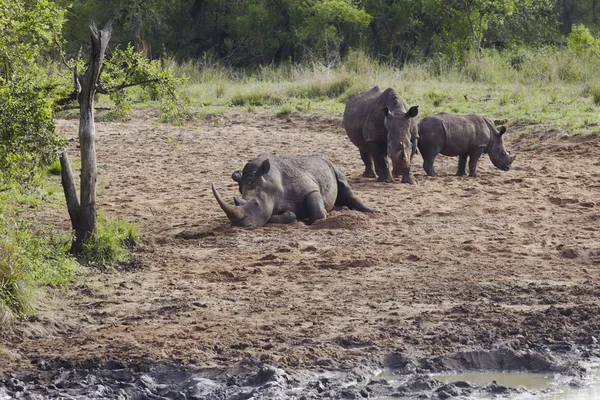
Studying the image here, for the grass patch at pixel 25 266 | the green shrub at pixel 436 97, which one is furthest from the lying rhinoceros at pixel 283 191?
the green shrub at pixel 436 97

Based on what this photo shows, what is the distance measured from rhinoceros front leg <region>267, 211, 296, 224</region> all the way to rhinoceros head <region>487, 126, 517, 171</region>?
4.81 meters

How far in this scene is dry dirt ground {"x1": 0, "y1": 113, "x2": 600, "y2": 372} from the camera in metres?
7.58

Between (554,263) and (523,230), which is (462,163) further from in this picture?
(554,263)

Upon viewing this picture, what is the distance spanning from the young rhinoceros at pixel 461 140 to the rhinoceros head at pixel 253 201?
4.03m

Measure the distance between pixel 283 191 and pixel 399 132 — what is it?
2951 millimetres

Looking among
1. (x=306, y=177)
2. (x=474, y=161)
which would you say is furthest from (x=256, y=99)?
(x=306, y=177)

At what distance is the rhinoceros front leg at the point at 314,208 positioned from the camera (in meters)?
Answer: 11.8

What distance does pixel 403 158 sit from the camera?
1404 cm

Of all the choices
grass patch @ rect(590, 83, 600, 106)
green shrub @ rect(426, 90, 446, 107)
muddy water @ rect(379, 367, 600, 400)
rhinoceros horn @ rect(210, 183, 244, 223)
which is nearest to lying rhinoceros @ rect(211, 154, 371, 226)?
rhinoceros horn @ rect(210, 183, 244, 223)

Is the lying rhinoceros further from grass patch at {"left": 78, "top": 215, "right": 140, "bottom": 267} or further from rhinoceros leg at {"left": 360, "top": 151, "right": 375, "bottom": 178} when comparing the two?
rhinoceros leg at {"left": 360, "top": 151, "right": 375, "bottom": 178}

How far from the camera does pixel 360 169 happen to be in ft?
52.3

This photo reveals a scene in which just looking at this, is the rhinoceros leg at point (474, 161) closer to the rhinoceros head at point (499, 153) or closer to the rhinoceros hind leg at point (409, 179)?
the rhinoceros head at point (499, 153)

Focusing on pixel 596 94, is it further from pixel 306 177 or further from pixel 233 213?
pixel 233 213

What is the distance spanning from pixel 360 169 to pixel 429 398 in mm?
9420
